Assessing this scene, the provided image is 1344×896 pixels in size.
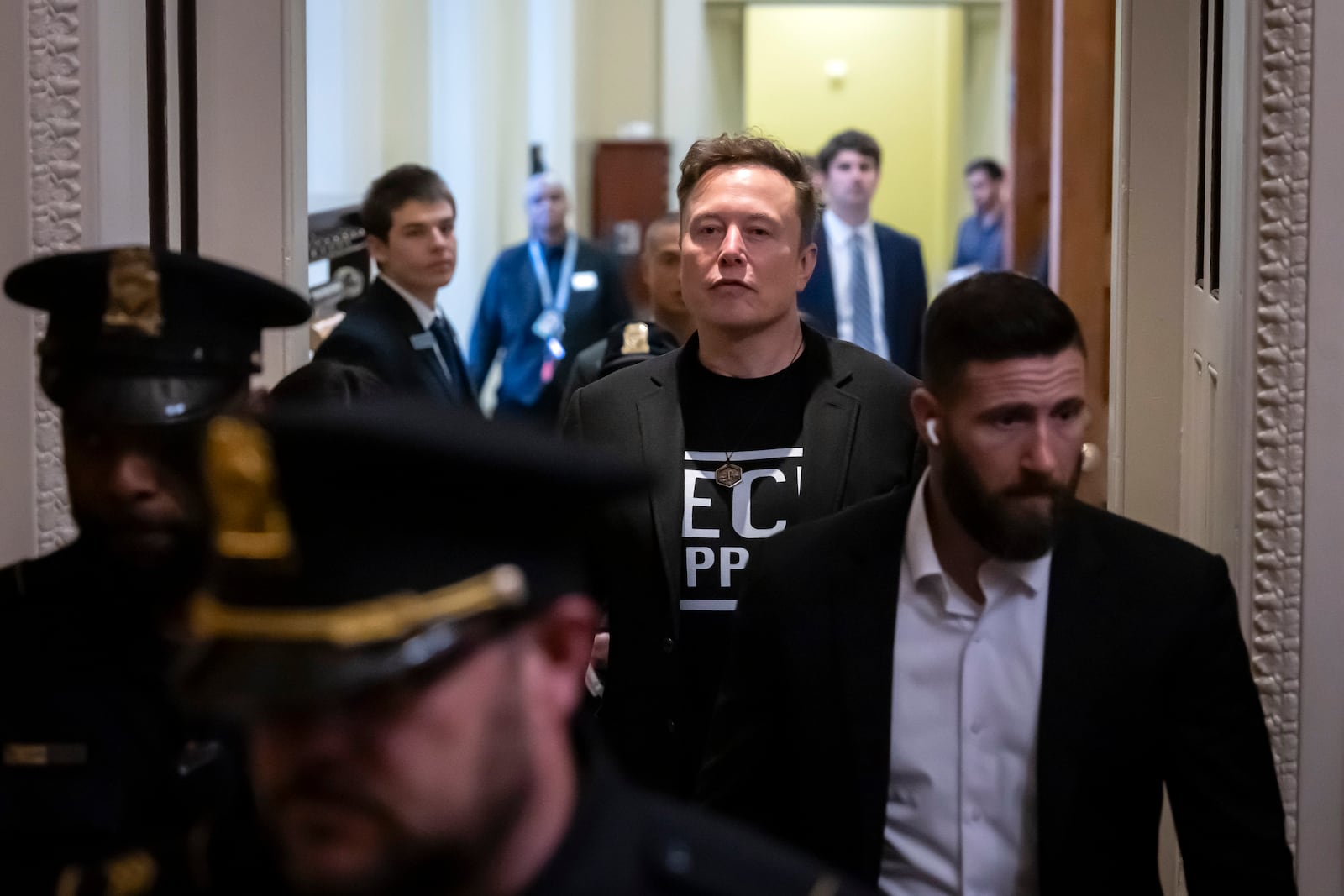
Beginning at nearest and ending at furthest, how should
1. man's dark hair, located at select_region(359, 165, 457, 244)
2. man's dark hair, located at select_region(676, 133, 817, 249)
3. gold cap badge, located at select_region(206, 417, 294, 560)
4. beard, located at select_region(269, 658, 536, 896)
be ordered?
beard, located at select_region(269, 658, 536, 896), gold cap badge, located at select_region(206, 417, 294, 560), man's dark hair, located at select_region(676, 133, 817, 249), man's dark hair, located at select_region(359, 165, 457, 244)

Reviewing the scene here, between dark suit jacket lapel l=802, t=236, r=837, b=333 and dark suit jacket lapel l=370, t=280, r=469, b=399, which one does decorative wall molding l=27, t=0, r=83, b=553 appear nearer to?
dark suit jacket lapel l=370, t=280, r=469, b=399

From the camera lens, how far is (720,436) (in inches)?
133

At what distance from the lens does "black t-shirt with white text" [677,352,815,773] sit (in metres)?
3.26

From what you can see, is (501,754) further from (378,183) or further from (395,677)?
(378,183)

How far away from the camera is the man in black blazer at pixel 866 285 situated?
25.4 ft

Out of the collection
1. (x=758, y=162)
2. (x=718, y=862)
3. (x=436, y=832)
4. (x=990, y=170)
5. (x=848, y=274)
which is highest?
(x=990, y=170)

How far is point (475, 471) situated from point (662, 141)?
12.7m

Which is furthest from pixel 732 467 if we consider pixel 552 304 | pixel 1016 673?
pixel 552 304

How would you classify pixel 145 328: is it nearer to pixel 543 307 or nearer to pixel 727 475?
pixel 727 475

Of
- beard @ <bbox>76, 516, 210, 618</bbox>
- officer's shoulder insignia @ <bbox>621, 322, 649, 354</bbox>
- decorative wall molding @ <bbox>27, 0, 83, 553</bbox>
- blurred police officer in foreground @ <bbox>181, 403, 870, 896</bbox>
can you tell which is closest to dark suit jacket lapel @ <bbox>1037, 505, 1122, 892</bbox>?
blurred police officer in foreground @ <bbox>181, 403, 870, 896</bbox>

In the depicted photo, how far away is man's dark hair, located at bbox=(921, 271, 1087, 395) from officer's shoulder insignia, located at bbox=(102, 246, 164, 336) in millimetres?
1025

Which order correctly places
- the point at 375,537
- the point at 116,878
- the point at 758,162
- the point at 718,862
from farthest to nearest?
the point at 758,162
the point at 116,878
the point at 718,862
the point at 375,537

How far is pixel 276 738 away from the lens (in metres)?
1.38

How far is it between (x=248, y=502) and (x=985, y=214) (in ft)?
36.2
